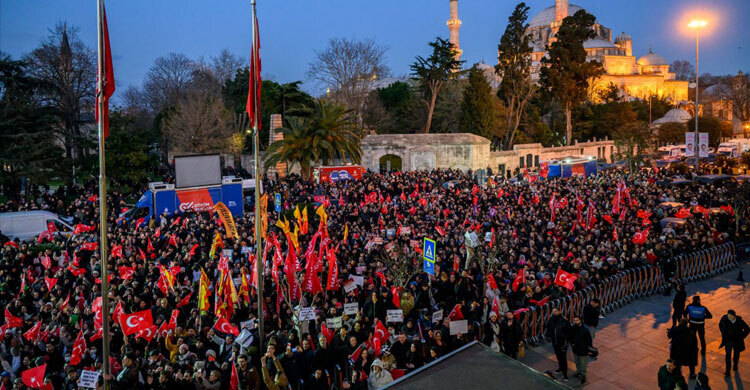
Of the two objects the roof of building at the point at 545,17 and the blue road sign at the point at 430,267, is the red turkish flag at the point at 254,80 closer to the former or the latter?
the blue road sign at the point at 430,267

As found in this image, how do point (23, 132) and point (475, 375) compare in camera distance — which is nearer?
point (475, 375)

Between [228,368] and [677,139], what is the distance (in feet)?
236

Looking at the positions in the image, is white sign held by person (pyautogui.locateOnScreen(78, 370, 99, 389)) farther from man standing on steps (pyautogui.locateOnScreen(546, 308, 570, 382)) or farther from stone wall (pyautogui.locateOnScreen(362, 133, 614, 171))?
stone wall (pyautogui.locateOnScreen(362, 133, 614, 171))

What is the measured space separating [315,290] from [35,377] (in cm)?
502

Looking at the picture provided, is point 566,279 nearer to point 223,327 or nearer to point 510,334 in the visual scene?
point 510,334

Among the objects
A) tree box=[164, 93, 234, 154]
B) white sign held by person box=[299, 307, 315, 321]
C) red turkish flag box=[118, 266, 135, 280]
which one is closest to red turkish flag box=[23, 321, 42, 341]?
red turkish flag box=[118, 266, 135, 280]

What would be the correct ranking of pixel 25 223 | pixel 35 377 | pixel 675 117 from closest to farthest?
pixel 35 377
pixel 25 223
pixel 675 117

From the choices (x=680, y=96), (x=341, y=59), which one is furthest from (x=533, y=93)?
(x=680, y=96)

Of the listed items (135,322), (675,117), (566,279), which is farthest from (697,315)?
(675,117)

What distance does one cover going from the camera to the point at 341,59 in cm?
4556

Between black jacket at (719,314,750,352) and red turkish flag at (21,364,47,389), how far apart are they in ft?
34.4

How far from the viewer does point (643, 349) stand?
10070 millimetres

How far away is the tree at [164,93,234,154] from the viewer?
40969 mm

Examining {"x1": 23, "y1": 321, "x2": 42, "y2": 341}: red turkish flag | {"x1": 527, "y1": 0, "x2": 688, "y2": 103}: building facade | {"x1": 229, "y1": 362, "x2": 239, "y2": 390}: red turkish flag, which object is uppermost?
{"x1": 527, "y1": 0, "x2": 688, "y2": 103}: building facade
